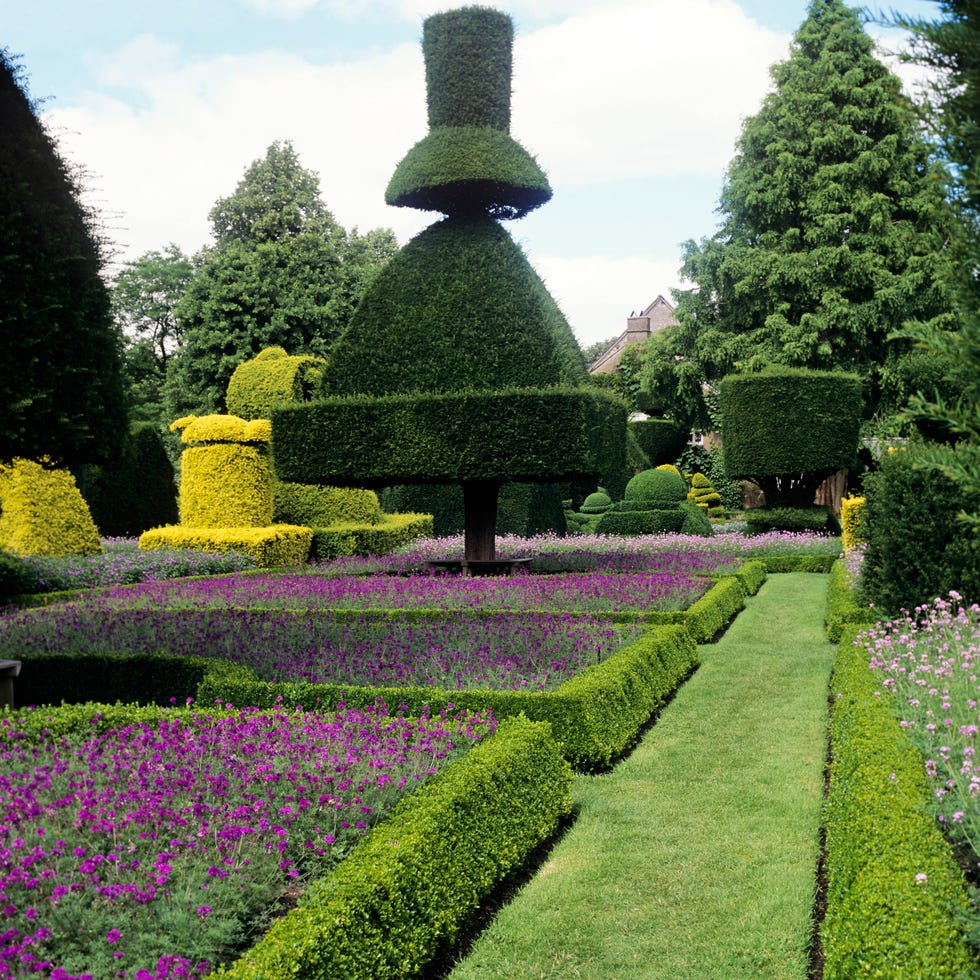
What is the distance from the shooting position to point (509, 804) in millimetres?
5266

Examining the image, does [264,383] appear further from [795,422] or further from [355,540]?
[795,422]

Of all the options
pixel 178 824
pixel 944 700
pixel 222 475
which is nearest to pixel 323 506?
pixel 222 475

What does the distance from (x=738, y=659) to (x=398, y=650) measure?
155 inches

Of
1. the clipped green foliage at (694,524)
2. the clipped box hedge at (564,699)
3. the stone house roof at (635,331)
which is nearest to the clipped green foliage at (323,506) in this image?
the clipped green foliage at (694,524)

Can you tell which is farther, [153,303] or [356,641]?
[153,303]

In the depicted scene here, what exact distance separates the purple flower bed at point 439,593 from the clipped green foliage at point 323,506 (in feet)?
25.3

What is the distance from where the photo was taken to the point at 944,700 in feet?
19.1

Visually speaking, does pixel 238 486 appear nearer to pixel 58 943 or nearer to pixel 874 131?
pixel 58 943

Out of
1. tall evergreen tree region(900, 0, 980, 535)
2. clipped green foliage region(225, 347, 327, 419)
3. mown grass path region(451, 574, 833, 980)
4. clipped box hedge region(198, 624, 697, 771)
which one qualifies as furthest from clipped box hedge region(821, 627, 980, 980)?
clipped green foliage region(225, 347, 327, 419)

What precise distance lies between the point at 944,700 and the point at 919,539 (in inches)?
179

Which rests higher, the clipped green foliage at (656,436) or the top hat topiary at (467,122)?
the top hat topiary at (467,122)

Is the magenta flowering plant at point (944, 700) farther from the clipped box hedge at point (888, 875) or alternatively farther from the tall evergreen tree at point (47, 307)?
the tall evergreen tree at point (47, 307)

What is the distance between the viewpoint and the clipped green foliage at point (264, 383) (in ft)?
86.5

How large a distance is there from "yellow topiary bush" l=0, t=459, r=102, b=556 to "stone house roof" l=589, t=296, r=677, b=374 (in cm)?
3997
